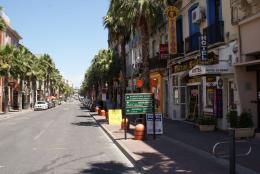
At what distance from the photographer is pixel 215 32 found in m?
22.3

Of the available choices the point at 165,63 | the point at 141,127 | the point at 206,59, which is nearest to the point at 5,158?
the point at 141,127

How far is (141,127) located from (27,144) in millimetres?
4515

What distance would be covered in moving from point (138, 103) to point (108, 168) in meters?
6.45

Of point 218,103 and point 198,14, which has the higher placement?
point 198,14

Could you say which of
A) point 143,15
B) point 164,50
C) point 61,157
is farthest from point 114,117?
point 61,157

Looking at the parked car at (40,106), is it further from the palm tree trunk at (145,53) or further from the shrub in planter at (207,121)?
the shrub in planter at (207,121)

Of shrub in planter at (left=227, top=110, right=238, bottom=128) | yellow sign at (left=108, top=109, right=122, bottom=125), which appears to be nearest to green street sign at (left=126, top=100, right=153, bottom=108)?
shrub in planter at (left=227, top=110, right=238, bottom=128)

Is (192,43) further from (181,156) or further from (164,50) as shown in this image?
(181,156)

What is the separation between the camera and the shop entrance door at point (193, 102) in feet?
89.4

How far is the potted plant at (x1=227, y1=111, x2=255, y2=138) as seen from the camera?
56.7 ft

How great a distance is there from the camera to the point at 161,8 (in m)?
25.9

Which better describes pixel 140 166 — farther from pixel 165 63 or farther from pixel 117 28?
pixel 117 28

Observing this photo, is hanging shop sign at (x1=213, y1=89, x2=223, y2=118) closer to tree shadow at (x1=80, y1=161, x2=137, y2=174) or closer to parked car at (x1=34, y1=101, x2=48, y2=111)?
tree shadow at (x1=80, y1=161, x2=137, y2=174)

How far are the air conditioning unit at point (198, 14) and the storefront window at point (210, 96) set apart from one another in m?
3.77
